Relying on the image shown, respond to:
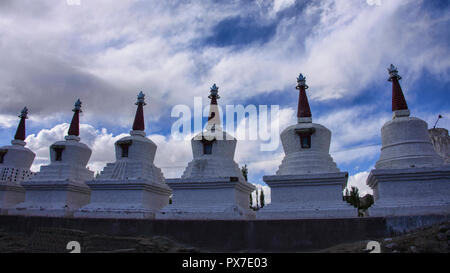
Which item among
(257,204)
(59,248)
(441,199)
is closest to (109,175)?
(59,248)

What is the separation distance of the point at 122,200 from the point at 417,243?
12637 mm

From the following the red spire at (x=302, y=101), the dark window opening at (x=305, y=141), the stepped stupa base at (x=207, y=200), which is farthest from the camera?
the red spire at (x=302, y=101)

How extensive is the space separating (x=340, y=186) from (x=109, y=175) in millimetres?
11652

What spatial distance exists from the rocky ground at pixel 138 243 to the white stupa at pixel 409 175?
1.46 metres

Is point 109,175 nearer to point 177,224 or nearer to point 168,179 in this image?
point 168,179

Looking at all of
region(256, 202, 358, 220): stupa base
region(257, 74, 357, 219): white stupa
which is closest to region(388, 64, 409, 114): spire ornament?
region(257, 74, 357, 219): white stupa

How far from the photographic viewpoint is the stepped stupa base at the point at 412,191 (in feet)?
39.8

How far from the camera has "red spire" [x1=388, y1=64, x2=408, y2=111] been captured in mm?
15070

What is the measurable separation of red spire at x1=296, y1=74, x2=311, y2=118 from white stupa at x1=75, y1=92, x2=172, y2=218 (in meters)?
8.28

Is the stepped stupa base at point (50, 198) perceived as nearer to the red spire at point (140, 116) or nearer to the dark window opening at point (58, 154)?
the dark window opening at point (58, 154)

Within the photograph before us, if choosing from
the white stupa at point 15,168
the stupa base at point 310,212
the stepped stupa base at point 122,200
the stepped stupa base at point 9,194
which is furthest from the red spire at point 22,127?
the stupa base at point 310,212

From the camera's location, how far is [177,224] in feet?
43.9

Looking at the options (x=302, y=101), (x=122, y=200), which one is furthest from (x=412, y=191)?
(x=122, y=200)
